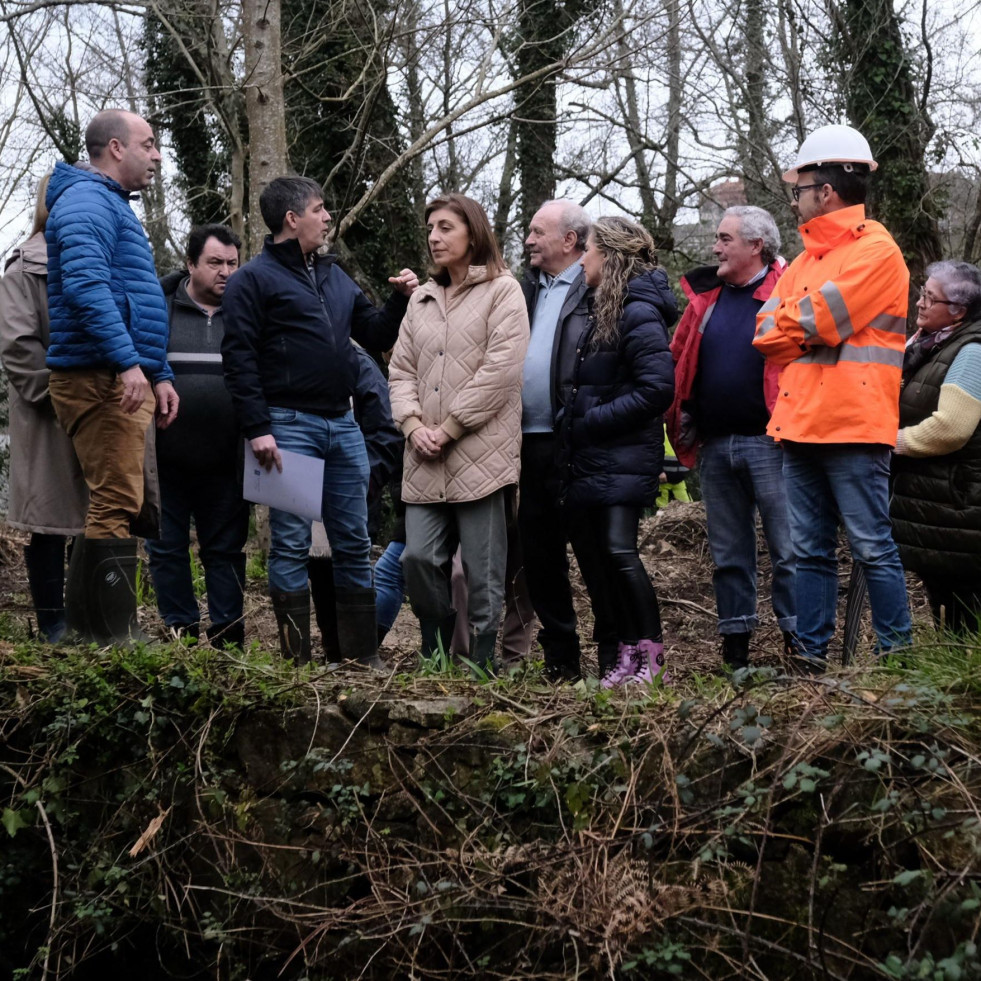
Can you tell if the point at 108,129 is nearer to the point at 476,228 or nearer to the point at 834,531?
the point at 476,228

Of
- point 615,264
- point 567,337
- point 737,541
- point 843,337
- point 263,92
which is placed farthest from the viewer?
point 263,92

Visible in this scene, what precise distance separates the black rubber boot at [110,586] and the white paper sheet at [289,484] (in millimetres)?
526

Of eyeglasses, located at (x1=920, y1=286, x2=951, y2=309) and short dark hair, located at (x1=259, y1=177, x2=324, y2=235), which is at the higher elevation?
short dark hair, located at (x1=259, y1=177, x2=324, y2=235)

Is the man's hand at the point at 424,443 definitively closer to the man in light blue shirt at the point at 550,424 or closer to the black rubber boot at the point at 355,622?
the man in light blue shirt at the point at 550,424

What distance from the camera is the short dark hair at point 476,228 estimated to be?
5039 millimetres

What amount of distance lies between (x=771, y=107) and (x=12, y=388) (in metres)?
12.1

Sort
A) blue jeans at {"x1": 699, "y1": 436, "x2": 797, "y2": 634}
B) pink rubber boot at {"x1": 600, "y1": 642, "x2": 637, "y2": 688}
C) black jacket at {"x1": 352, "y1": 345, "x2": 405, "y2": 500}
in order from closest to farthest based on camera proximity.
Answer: pink rubber boot at {"x1": 600, "y1": 642, "x2": 637, "y2": 688}, blue jeans at {"x1": 699, "y1": 436, "x2": 797, "y2": 634}, black jacket at {"x1": 352, "y1": 345, "x2": 405, "y2": 500}

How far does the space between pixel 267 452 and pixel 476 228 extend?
127 cm

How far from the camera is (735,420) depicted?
525 centimetres

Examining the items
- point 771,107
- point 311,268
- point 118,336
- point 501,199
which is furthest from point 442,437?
point 501,199

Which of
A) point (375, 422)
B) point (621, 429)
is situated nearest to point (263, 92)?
point (375, 422)

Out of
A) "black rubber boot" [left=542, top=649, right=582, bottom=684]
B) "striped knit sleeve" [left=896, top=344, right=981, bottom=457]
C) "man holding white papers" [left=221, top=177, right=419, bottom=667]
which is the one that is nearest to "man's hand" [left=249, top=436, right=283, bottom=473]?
"man holding white papers" [left=221, top=177, right=419, bottom=667]

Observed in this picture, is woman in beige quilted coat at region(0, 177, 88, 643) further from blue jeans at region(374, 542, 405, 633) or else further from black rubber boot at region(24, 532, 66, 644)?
blue jeans at region(374, 542, 405, 633)

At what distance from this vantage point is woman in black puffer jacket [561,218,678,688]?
486 cm
